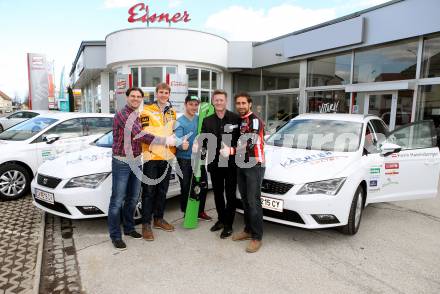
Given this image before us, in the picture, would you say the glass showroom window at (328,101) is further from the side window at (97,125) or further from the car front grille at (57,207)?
the car front grille at (57,207)

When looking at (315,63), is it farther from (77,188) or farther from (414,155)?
(77,188)

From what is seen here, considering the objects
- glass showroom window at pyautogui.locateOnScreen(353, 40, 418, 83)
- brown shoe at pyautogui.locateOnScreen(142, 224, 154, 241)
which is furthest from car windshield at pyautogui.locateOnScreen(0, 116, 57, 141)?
glass showroom window at pyautogui.locateOnScreen(353, 40, 418, 83)

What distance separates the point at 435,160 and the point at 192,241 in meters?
3.72

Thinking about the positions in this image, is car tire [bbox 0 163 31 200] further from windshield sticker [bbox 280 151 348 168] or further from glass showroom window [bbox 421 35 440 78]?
glass showroom window [bbox 421 35 440 78]

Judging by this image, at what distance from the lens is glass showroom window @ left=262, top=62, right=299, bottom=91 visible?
572 inches

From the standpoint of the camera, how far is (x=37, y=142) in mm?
5703

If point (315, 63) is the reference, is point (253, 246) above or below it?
below

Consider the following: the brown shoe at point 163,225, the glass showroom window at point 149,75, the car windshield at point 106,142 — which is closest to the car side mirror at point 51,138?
the car windshield at point 106,142

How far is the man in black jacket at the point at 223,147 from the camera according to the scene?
3.80m

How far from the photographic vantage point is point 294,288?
291 cm

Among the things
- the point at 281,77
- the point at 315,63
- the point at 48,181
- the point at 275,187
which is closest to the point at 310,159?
the point at 275,187

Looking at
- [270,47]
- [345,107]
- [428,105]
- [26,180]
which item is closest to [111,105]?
[270,47]

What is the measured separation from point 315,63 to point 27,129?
1108 cm

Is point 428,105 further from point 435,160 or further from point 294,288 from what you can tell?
point 294,288
